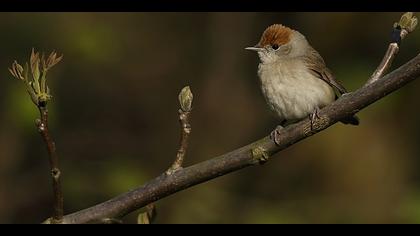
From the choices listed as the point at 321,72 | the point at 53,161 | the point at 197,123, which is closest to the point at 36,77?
the point at 53,161

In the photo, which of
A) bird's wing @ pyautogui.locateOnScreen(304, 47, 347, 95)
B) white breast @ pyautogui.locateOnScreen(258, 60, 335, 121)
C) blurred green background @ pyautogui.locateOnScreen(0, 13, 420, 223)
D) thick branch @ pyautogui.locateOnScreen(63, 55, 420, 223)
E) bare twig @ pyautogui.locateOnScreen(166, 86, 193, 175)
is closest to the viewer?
thick branch @ pyautogui.locateOnScreen(63, 55, 420, 223)

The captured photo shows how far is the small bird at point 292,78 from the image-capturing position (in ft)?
15.8

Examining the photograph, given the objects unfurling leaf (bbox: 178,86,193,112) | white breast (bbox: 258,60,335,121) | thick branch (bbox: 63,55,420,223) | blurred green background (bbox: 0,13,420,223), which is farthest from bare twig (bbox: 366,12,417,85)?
blurred green background (bbox: 0,13,420,223)

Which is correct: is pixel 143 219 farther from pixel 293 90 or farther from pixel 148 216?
pixel 293 90

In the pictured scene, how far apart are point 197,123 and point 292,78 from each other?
2222 millimetres

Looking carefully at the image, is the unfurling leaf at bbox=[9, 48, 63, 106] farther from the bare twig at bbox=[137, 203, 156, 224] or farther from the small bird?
the small bird

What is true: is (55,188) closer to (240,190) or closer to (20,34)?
(240,190)

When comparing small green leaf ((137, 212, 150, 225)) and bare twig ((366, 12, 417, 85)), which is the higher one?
bare twig ((366, 12, 417, 85))

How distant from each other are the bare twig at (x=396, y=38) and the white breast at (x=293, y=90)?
1.68m

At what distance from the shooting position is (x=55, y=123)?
6.00 m

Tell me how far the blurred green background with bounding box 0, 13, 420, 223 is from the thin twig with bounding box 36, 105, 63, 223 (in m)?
3.17

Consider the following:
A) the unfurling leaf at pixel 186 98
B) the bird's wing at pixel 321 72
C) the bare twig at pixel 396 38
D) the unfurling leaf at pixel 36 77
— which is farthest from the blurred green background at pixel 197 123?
the unfurling leaf at pixel 36 77

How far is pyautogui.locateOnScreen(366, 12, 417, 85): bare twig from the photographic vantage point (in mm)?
2943
